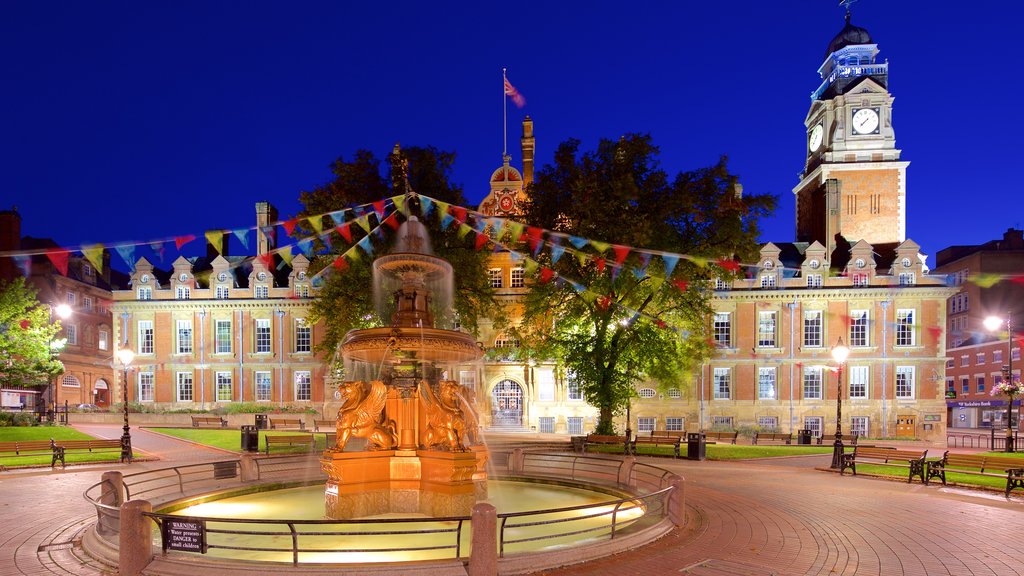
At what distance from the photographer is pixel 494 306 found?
112 feet

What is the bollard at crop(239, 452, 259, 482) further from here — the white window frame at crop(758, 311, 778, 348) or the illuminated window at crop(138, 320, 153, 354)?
the illuminated window at crop(138, 320, 153, 354)

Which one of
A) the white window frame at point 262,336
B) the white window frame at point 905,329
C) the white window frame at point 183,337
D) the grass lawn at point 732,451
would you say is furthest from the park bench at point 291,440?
the white window frame at point 905,329

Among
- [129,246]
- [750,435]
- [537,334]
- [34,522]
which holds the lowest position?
[750,435]

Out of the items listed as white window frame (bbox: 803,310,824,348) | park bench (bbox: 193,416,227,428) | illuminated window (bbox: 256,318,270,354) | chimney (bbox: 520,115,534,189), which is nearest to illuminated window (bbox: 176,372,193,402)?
illuminated window (bbox: 256,318,270,354)

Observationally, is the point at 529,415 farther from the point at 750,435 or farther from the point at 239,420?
the point at 239,420

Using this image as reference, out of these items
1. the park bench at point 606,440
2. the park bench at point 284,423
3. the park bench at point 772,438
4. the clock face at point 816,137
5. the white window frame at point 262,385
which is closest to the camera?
the park bench at point 606,440

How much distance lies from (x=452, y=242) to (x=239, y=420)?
70.3 ft

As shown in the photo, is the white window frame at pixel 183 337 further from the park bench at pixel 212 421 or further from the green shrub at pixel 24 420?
the green shrub at pixel 24 420

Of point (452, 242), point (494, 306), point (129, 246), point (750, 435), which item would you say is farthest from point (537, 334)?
point (129, 246)

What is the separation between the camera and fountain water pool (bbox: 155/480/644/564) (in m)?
9.09

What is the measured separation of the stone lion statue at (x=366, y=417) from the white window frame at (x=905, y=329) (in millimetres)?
41665

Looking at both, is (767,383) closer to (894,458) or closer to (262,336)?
(894,458)

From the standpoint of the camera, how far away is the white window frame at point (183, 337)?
1900 inches

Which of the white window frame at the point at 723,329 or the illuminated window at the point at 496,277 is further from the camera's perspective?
the illuminated window at the point at 496,277
